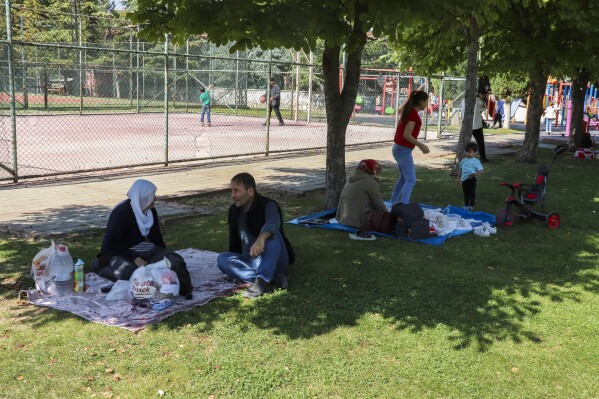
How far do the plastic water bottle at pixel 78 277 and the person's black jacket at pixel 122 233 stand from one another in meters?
0.38

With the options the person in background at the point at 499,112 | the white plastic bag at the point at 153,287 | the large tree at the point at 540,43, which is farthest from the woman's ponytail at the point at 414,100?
the person in background at the point at 499,112

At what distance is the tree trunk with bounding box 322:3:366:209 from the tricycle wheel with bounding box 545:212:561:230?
274 centimetres

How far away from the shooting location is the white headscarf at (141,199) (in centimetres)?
581

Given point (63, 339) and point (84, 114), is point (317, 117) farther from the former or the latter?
point (63, 339)

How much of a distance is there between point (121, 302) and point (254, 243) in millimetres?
1263

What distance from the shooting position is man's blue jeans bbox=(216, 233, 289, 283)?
582 centimetres

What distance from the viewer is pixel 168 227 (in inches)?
326

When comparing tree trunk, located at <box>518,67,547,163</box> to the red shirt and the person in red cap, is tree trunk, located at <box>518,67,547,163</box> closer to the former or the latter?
the red shirt

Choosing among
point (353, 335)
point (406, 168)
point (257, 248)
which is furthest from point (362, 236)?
point (353, 335)

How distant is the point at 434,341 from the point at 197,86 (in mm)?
30269

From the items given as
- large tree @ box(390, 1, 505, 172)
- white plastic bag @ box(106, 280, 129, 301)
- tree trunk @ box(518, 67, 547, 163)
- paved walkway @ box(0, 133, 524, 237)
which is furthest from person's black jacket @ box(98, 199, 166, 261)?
tree trunk @ box(518, 67, 547, 163)

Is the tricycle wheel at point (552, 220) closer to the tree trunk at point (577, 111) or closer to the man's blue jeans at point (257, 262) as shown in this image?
the man's blue jeans at point (257, 262)

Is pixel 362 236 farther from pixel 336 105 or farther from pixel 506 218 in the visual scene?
pixel 506 218

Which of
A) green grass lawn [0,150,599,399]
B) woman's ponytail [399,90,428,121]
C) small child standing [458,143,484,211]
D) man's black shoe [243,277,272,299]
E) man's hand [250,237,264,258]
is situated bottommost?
green grass lawn [0,150,599,399]
